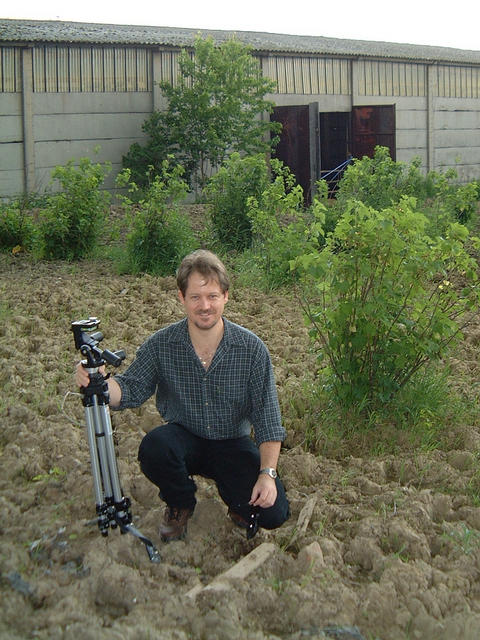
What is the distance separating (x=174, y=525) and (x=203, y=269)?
1032mm

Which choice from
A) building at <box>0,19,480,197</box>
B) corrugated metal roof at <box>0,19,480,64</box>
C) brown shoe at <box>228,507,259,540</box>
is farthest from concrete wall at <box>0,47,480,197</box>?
brown shoe at <box>228,507,259,540</box>

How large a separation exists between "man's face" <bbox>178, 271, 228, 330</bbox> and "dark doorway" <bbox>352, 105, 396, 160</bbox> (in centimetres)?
1187

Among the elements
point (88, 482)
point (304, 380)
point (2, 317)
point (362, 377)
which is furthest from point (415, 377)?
point (2, 317)

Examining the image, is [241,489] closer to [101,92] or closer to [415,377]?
[415,377]

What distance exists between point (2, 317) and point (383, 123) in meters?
9.81

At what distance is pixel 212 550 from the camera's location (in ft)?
11.2

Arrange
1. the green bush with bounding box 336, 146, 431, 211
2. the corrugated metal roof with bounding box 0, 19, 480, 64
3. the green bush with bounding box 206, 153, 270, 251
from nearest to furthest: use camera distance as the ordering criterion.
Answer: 1. the green bush with bounding box 206, 153, 270, 251
2. the green bush with bounding box 336, 146, 431, 211
3. the corrugated metal roof with bounding box 0, 19, 480, 64

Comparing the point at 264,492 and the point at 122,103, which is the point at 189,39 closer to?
the point at 122,103

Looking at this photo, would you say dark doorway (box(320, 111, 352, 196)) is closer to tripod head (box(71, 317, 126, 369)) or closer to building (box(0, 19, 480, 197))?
building (box(0, 19, 480, 197))

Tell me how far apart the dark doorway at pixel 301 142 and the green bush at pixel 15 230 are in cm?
521

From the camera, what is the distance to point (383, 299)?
14.3 ft

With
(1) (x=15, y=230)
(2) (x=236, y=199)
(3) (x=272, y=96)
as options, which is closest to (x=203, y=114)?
(3) (x=272, y=96)

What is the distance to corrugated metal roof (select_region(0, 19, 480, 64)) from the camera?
1173cm

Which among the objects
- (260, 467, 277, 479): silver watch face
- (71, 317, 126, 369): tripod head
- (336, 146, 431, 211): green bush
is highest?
(336, 146, 431, 211): green bush
